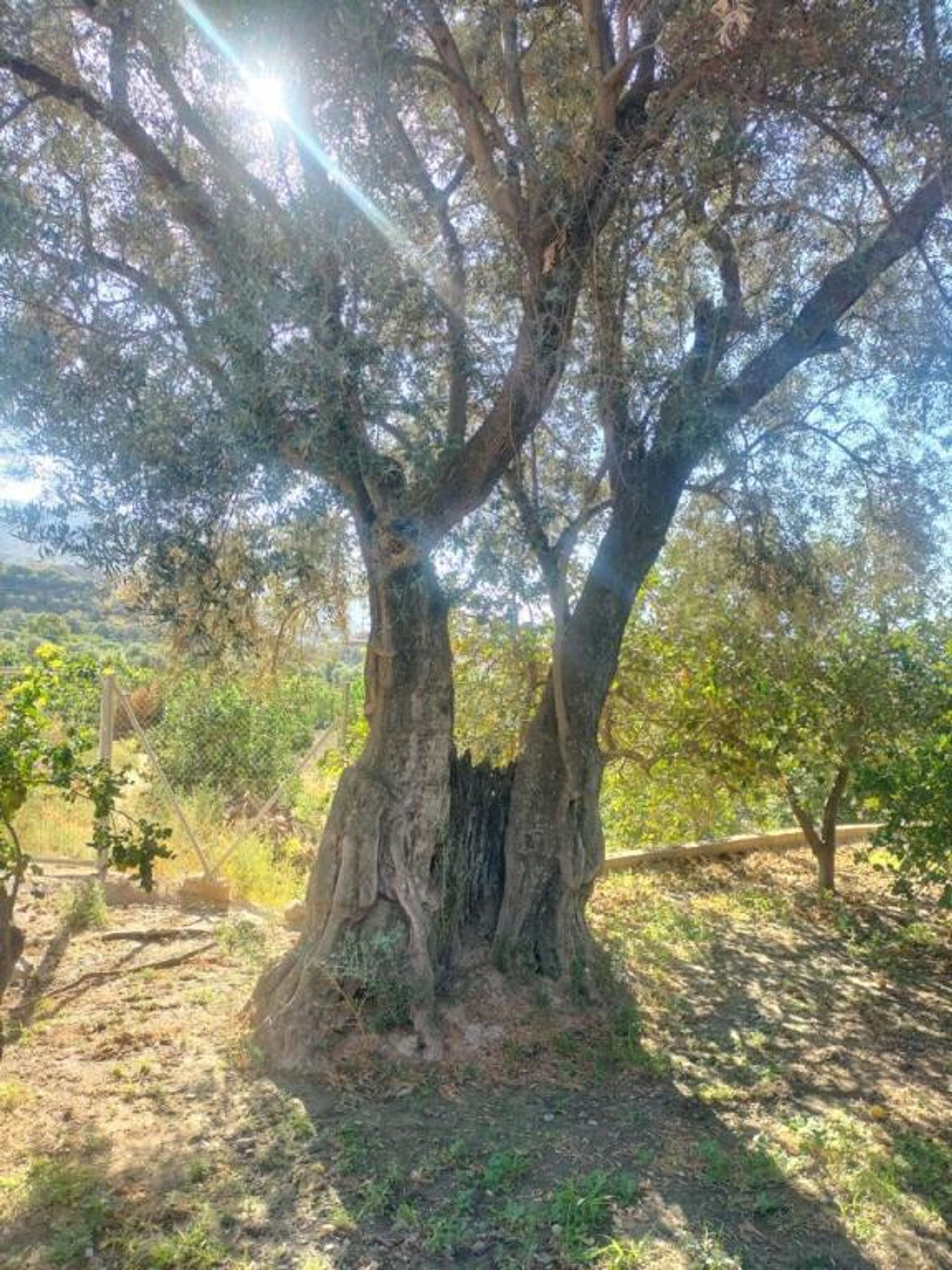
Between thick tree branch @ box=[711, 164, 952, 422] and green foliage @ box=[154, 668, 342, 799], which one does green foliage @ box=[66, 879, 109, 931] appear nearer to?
green foliage @ box=[154, 668, 342, 799]

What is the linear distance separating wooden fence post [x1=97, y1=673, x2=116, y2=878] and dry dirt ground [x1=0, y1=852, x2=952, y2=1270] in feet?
3.43

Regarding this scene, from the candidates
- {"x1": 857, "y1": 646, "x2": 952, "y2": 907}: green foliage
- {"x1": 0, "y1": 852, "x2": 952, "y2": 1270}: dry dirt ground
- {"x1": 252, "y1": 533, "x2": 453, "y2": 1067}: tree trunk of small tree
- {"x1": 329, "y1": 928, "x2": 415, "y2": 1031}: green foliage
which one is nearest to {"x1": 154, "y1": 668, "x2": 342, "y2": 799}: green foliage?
{"x1": 0, "y1": 852, "x2": 952, "y2": 1270}: dry dirt ground

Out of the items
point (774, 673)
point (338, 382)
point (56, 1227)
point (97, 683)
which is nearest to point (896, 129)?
point (338, 382)

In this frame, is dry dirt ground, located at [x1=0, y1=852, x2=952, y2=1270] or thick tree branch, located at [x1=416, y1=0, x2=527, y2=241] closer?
dry dirt ground, located at [x1=0, y1=852, x2=952, y2=1270]

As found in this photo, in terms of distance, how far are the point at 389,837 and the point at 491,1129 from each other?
1.54 meters

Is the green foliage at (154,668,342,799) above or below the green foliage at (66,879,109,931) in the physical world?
above

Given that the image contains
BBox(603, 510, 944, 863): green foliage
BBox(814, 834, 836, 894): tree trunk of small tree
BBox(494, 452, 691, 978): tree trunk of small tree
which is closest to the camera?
BBox(494, 452, 691, 978): tree trunk of small tree

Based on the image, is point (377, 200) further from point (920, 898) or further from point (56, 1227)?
point (920, 898)

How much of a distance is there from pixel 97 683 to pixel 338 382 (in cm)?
483

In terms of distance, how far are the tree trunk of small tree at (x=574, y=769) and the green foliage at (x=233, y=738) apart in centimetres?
451

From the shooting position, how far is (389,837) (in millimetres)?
5195

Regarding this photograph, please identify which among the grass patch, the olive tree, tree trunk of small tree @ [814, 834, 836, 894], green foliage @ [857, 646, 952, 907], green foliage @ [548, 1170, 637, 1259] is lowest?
green foliage @ [548, 1170, 637, 1259]

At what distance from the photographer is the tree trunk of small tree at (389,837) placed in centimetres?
498

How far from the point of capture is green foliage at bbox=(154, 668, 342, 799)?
10.9 meters
